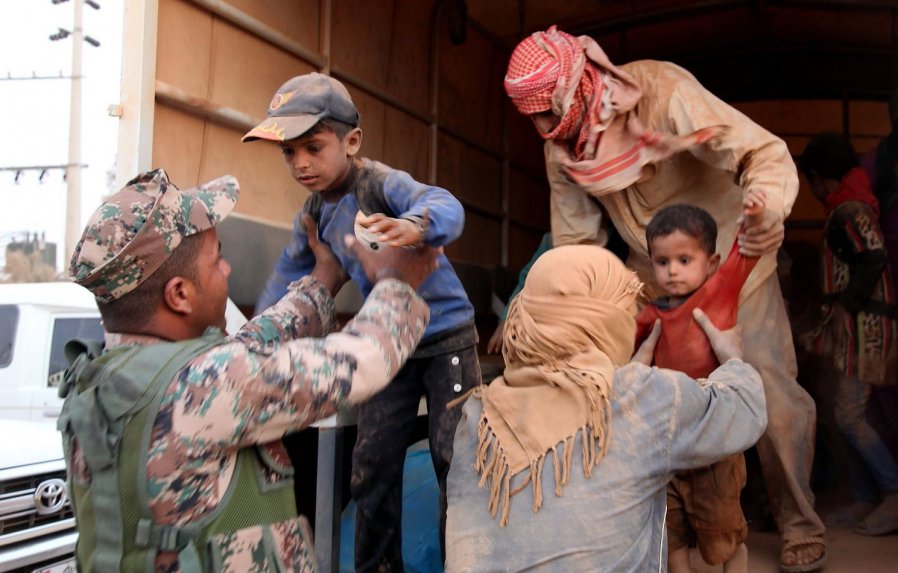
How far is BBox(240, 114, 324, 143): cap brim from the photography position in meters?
2.18

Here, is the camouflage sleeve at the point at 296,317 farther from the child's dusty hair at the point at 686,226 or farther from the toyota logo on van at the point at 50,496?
the toyota logo on van at the point at 50,496

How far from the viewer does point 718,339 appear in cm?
213

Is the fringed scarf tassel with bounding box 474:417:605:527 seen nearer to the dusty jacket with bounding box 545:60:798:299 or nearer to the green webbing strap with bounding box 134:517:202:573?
the green webbing strap with bounding box 134:517:202:573

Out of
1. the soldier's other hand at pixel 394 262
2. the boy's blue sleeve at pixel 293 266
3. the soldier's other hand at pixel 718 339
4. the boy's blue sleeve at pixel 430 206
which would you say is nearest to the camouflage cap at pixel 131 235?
the soldier's other hand at pixel 394 262

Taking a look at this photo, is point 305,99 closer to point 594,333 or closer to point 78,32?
point 594,333

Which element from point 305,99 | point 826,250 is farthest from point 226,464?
point 826,250

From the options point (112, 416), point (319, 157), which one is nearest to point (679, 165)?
point (319, 157)

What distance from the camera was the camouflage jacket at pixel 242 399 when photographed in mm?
1234

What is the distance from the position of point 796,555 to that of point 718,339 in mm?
1154

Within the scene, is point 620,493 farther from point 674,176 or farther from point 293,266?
point 674,176

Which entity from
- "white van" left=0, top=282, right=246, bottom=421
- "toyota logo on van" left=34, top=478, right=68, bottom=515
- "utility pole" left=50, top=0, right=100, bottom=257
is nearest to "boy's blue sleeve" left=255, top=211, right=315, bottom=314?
"toyota logo on van" left=34, top=478, right=68, bottom=515

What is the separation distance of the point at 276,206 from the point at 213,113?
1.84 feet

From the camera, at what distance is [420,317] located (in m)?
1.51

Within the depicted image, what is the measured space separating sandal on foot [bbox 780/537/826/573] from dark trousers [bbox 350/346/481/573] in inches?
48.2
